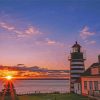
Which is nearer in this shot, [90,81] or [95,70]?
[90,81]

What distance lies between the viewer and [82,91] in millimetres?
49812

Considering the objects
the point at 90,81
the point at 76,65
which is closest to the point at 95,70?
the point at 90,81

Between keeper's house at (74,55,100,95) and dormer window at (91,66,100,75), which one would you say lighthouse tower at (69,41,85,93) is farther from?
dormer window at (91,66,100,75)

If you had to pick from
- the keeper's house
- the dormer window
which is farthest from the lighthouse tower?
the dormer window

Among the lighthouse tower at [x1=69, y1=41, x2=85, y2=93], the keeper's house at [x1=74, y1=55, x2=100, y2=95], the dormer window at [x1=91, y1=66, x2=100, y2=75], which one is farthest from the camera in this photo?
the lighthouse tower at [x1=69, y1=41, x2=85, y2=93]

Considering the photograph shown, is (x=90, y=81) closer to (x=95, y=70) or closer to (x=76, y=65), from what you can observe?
(x=95, y=70)

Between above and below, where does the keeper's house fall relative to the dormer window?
below

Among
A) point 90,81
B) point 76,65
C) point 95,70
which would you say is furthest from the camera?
point 76,65

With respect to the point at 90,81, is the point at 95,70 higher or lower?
higher

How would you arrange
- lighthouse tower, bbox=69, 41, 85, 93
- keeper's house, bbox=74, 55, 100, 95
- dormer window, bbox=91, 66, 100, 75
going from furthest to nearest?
lighthouse tower, bbox=69, 41, 85, 93
dormer window, bbox=91, 66, 100, 75
keeper's house, bbox=74, 55, 100, 95

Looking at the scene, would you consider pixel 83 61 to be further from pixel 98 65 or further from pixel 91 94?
pixel 91 94

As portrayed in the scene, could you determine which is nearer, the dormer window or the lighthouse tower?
the dormer window

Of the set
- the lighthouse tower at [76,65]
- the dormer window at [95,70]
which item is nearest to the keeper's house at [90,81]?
the dormer window at [95,70]

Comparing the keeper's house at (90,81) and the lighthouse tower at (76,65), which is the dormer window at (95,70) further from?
the lighthouse tower at (76,65)
